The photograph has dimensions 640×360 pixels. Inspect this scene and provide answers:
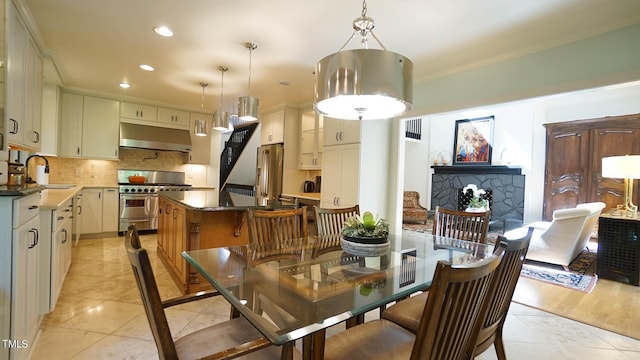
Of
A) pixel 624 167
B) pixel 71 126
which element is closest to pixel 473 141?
pixel 624 167

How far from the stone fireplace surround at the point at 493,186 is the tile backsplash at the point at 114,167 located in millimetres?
5776

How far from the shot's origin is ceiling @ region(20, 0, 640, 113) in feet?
7.32

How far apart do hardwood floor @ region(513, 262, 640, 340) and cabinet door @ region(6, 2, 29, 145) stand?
14.9ft

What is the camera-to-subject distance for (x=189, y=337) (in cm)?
129

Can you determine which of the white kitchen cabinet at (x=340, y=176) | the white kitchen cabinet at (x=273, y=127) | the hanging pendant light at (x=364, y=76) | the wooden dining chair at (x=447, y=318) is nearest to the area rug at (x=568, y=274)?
the white kitchen cabinet at (x=340, y=176)

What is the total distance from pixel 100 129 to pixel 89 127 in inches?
5.9

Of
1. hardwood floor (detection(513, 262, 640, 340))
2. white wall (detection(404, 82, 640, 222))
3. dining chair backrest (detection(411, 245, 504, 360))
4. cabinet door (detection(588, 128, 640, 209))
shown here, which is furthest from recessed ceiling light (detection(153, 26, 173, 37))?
cabinet door (detection(588, 128, 640, 209))

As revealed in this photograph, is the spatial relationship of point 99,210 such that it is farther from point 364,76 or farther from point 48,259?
point 364,76

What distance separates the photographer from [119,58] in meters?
3.46

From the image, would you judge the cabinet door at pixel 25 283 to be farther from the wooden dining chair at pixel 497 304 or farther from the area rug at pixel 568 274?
the area rug at pixel 568 274

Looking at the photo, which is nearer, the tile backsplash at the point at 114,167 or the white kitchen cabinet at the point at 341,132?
the white kitchen cabinet at the point at 341,132

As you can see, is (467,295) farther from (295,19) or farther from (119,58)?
(119,58)

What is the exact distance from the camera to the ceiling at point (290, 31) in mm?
2232

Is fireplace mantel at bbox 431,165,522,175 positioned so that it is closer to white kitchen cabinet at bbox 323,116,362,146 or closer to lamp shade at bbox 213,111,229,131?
white kitchen cabinet at bbox 323,116,362,146
